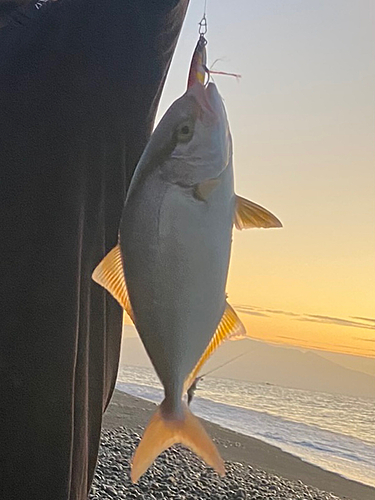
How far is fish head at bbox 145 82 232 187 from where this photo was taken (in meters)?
0.92

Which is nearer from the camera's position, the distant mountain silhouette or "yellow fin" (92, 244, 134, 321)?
"yellow fin" (92, 244, 134, 321)

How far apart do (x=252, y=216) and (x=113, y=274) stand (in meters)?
0.22

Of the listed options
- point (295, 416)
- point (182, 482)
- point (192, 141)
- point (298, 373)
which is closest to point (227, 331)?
point (192, 141)

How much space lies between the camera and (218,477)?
6.73m

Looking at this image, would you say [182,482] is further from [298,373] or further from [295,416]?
[298,373]

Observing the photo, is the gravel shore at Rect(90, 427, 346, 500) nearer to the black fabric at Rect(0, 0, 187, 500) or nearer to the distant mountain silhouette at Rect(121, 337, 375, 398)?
the black fabric at Rect(0, 0, 187, 500)

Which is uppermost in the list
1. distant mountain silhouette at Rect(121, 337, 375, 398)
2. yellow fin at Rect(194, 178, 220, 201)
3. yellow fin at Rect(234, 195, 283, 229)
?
yellow fin at Rect(194, 178, 220, 201)

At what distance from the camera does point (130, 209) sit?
92cm

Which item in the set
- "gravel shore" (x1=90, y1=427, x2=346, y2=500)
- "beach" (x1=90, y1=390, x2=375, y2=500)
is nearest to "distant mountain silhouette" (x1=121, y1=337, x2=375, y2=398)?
"beach" (x1=90, y1=390, x2=375, y2=500)

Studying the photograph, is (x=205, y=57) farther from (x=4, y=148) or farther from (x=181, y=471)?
(x=181, y=471)

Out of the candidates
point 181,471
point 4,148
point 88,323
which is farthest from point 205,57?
point 181,471

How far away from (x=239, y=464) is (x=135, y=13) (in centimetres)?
697

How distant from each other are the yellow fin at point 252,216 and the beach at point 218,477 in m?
5.06

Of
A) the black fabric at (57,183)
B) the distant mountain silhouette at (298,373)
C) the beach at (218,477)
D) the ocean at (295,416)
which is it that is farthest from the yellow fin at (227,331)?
the distant mountain silhouette at (298,373)
